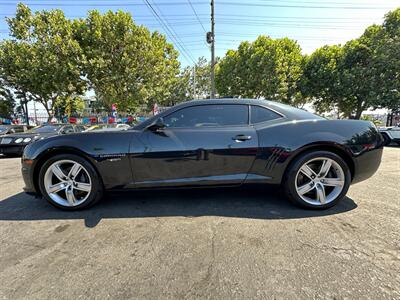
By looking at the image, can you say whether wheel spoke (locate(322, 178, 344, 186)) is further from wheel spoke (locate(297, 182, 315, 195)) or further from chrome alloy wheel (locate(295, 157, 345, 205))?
wheel spoke (locate(297, 182, 315, 195))

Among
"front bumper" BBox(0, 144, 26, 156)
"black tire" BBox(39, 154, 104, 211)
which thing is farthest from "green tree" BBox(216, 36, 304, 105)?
"black tire" BBox(39, 154, 104, 211)

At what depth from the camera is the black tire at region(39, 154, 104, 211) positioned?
2.75 meters

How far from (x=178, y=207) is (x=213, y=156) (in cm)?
86

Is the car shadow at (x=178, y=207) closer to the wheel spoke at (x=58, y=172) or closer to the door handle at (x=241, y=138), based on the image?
the wheel spoke at (x=58, y=172)

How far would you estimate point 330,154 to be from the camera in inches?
107

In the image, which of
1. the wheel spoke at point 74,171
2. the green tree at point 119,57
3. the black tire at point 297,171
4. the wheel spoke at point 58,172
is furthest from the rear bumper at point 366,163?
the green tree at point 119,57

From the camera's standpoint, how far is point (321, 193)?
2758 mm

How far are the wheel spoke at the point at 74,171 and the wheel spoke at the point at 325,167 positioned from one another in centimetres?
312

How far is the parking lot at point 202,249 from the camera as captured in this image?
157 centimetres

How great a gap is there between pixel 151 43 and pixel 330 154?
1714 centimetres

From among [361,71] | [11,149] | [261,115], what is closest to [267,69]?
[361,71]

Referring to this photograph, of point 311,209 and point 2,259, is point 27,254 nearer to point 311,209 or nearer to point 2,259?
point 2,259

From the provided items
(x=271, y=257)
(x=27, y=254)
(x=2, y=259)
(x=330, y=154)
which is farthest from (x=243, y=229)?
(x=2, y=259)

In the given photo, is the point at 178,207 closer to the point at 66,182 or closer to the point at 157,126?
the point at 157,126
